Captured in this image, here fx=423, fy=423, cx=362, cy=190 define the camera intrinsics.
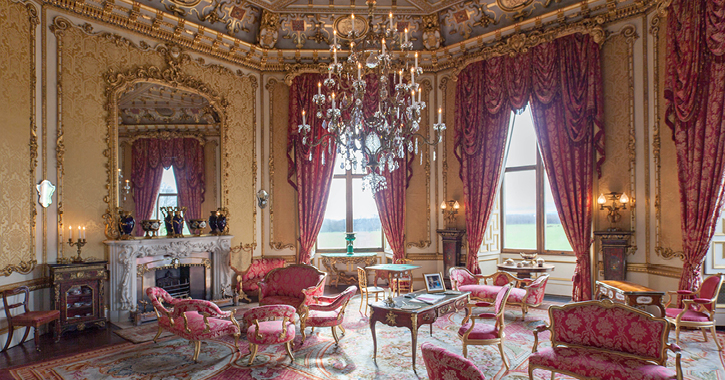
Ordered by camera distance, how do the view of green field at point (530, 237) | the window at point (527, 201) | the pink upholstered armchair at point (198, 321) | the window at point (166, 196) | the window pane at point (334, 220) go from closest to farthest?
the pink upholstered armchair at point (198, 321) < the window at point (166, 196) < the view of green field at point (530, 237) < the window at point (527, 201) < the window pane at point (334, 220)

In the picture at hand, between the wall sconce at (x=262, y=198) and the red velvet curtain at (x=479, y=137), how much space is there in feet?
13.9

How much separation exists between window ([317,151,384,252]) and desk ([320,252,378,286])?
0.39 metres

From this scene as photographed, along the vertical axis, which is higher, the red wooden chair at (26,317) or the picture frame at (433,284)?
the picture frame at (433,284)

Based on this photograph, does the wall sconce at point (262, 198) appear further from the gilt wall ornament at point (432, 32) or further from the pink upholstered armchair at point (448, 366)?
the pink upholstered armchair at point (448, 366)

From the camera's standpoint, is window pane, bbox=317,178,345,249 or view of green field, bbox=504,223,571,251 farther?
window pane, bbox=317,178,345,249

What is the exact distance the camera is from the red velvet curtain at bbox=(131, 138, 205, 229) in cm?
741

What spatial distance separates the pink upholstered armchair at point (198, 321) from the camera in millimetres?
4969

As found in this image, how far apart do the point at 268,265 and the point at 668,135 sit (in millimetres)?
7318

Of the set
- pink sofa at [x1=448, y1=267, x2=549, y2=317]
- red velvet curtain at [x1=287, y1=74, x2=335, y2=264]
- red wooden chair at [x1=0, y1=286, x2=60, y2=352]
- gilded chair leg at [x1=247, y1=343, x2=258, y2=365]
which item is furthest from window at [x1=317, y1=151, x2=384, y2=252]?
red wooden chair at [x1=0, y1=286, x2=60, y2=352]

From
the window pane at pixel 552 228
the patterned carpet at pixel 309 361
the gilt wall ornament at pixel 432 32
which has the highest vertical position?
the gilt wall ornament at pixel 432 32

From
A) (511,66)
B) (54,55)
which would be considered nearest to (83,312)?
(54,55)

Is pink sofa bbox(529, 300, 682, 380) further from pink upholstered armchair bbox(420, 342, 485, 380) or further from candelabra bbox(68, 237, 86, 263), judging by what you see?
candelabra bbox(68, 237, 86, 263)

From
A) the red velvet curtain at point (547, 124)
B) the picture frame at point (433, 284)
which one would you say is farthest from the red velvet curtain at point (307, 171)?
the picture frame at point (433, 284)

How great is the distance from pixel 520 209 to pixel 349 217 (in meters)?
3.86
